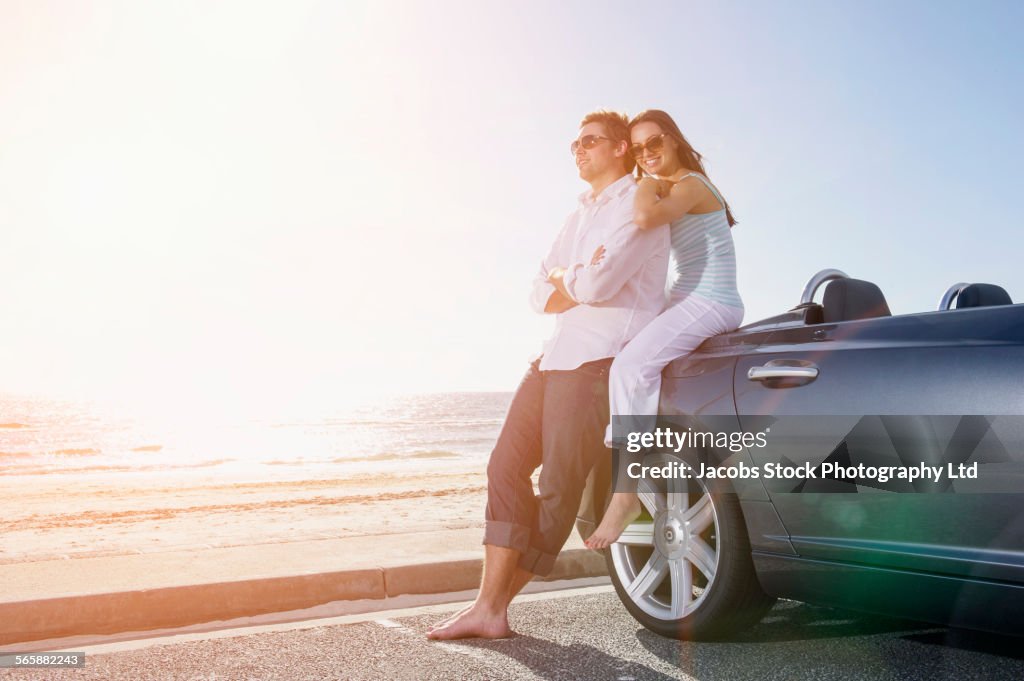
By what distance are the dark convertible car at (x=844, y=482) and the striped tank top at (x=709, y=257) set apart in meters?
0.23

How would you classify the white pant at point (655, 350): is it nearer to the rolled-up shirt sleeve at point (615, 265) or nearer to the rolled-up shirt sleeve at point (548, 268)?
the rolled-up shirt sleeve at point (615, 265)

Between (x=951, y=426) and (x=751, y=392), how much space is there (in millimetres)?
723

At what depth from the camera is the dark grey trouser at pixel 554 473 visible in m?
3.54

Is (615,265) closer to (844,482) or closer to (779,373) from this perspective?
(779,373)

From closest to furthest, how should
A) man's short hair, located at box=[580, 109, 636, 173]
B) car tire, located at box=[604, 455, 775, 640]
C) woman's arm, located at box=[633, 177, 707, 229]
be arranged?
1. car tire, located at box=[604, 455, 775, 640]
2. woman's arm, located at box=[633, 177, 707, 229]
3. man's short hair, located at box=[580, 109, 636, 173]

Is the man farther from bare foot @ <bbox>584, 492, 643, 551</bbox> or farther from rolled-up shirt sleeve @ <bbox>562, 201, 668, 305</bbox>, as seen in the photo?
bare foot @ <bbox>584, 492, 643, 551</bbox>

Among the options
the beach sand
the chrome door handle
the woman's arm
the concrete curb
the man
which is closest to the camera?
the chrome door handle

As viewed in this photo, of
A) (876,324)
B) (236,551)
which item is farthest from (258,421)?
(876,324)

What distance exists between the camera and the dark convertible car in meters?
2.47

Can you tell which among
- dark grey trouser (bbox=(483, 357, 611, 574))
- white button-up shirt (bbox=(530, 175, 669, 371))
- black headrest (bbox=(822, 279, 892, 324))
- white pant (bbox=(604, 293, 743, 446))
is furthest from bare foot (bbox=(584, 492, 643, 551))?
black headrest (bbox=(822, 279, 892, 324))

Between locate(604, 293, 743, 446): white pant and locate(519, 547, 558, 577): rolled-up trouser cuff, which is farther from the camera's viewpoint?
locate(519, 547, 558, 577): rolled-up trouser cuff

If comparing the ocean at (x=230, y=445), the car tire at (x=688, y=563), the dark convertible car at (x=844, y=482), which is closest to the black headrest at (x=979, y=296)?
the dark convertible car at (x=844, y=482)

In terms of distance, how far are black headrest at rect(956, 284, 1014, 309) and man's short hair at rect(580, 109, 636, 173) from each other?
1510mm

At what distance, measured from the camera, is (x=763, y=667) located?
312 centimetres
